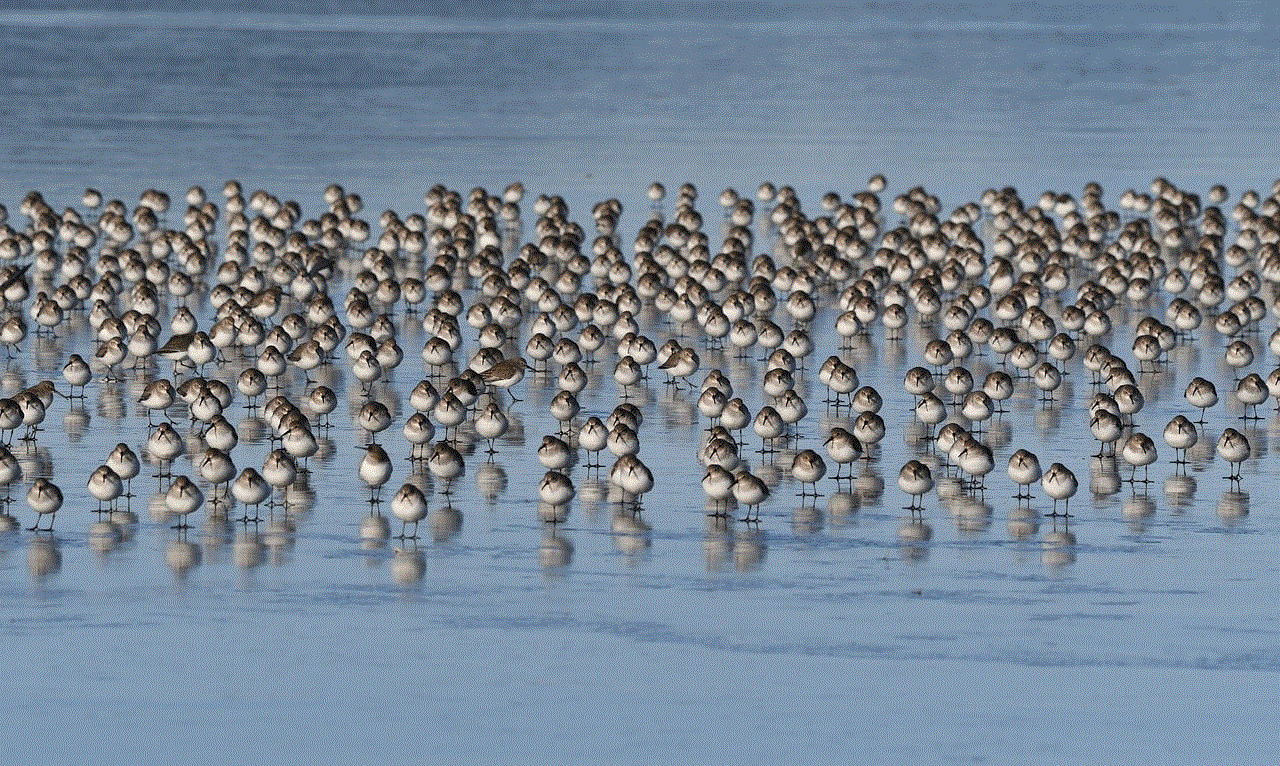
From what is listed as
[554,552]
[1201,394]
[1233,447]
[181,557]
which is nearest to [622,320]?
[1201,394]

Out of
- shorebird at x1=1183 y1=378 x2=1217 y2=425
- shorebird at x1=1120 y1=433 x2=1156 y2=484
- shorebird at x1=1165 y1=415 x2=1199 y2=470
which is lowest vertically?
shorebird at x1=1120 y1=433 x2=1156 y2=484

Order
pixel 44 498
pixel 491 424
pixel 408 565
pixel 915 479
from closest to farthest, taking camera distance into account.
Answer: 1. pixel 408 565
2. pixel 44 498
3. pixel 915 479
4. pixel 491 424

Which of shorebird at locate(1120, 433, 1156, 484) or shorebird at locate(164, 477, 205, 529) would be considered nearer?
shorebird at locate(164, 477, 205, 529)

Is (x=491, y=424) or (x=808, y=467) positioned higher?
(x=491, y=424)

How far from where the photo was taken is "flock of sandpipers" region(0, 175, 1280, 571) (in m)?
22.6

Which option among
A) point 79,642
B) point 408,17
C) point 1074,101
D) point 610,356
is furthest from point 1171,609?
point 408,17

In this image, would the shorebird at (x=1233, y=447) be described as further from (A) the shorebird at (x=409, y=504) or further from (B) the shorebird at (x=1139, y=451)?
(A) the shorebird at (x=409, y=504)

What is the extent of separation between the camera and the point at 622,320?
29.5 meters

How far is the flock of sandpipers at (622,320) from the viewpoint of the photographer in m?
22.6

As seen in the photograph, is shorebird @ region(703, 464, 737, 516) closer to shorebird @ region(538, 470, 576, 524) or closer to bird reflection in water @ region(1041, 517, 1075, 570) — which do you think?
shorebird @ region(538, 470, 576, 524)

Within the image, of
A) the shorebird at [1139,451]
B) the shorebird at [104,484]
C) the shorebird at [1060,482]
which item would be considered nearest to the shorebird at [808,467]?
the shorebird at [1060,482]

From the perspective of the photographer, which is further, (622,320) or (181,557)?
(622,320)

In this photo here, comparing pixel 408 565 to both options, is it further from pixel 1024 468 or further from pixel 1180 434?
pixel 1180 434

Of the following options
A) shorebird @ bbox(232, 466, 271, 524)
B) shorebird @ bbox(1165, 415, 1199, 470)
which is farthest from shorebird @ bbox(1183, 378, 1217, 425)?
shorebird @ bbox(232, 466, 271, 524)
